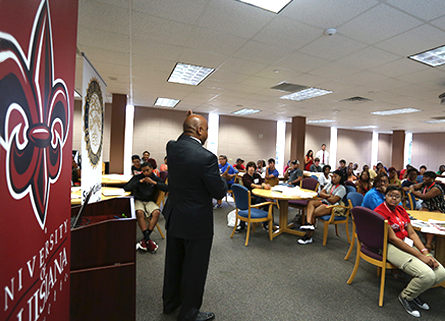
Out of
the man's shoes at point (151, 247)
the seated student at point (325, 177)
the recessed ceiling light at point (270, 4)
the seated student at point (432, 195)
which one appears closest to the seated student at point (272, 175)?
the seated student at point (325, 177)

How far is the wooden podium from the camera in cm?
175

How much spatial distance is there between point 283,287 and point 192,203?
1658 mm

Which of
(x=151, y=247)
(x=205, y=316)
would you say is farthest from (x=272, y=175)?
(x=205, y=316)

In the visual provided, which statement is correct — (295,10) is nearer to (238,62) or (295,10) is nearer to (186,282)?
(238,62)

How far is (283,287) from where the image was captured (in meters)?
2.79

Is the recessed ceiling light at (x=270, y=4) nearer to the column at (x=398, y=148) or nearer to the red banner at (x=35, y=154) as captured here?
the red banner at (x=35, y=154)

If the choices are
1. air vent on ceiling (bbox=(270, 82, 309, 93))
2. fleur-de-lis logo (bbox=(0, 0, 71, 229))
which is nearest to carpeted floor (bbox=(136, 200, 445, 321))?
fleur-de-lis logo (bbox=(0, 0, 71, 229))

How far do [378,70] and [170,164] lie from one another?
4.58m

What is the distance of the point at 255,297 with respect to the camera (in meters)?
2.57

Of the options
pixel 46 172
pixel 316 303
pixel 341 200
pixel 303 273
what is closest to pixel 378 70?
pixel 341 200

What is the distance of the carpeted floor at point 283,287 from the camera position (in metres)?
2.34

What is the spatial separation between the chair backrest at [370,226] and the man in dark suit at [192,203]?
64.2 inches

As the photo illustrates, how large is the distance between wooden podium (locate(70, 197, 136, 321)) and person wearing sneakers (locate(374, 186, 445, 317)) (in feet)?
8.21

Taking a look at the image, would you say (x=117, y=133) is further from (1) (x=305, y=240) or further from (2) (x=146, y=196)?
(1) (x=305, y=240)
